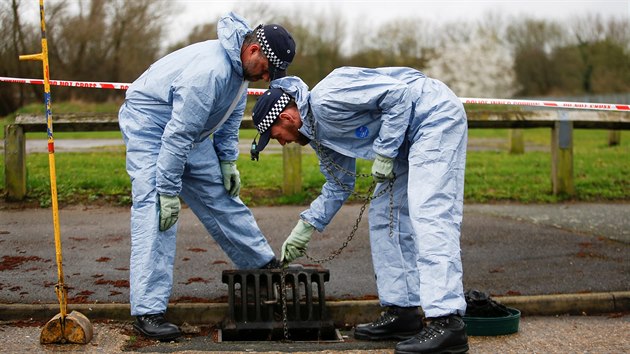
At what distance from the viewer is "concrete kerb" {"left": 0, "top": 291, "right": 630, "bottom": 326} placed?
16.3ft

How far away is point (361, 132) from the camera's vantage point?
15.0 feet

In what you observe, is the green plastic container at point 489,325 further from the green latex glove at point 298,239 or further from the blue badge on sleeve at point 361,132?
the blue badge on sleeve at point 361,132

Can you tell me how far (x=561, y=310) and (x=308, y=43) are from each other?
2080 inches

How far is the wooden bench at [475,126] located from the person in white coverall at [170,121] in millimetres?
3649

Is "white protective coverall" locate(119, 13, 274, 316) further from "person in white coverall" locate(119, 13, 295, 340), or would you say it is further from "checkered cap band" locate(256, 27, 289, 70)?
"checkered cap band" locate(256, 27, 289, 70)

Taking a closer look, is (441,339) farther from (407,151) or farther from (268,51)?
(268,51)

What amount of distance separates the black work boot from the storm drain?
27 cm

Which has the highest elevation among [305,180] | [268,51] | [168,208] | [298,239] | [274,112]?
[268,51]

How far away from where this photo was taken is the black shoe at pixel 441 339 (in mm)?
4164

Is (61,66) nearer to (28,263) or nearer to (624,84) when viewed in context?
(28,263)

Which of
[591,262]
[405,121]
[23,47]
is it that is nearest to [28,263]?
[405,121]

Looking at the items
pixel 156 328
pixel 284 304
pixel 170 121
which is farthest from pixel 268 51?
pixel 156 328

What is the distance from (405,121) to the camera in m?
4.32

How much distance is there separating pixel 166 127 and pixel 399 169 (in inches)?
53.1
